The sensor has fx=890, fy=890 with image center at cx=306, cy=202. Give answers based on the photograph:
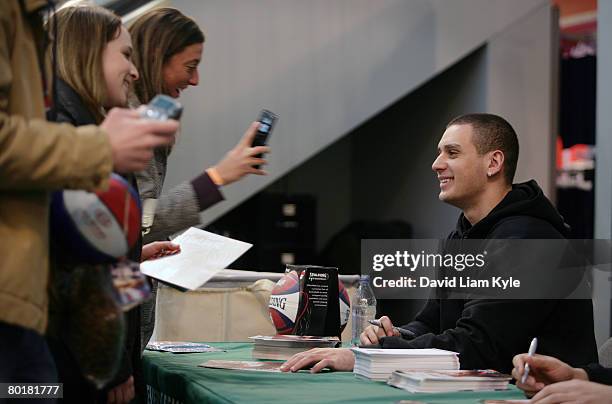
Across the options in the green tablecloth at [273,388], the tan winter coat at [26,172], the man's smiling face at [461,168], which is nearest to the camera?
the tan winter coat at [26,172]

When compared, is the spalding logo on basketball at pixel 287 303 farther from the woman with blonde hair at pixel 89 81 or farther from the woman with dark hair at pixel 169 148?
the woman with blonde hair at pixel 89 81

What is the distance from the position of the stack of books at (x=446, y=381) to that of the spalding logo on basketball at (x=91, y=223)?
2.25ft

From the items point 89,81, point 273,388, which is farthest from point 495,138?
point 89,81

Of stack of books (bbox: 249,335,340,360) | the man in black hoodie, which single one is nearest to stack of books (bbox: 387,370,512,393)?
the man in black hoodie

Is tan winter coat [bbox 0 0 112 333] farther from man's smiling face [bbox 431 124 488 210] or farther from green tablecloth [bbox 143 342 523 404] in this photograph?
man's smiling face [bbox 431 124 488 210]

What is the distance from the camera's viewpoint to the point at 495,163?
105 inches

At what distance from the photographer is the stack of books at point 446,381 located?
177 centimetres

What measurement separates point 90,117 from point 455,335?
102cm

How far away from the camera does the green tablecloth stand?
170 cm

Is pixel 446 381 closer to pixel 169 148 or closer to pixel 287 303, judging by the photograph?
pixel 287 303

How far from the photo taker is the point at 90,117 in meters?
1.80

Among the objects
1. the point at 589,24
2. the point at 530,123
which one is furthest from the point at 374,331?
the point at 589,24

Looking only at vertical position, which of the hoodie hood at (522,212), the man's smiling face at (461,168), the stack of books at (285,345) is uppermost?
the man's smiling face at (461,168)

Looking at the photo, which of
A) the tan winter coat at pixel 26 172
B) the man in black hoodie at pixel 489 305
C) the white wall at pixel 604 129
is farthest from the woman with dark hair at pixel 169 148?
the white wall at pixel 604 129
